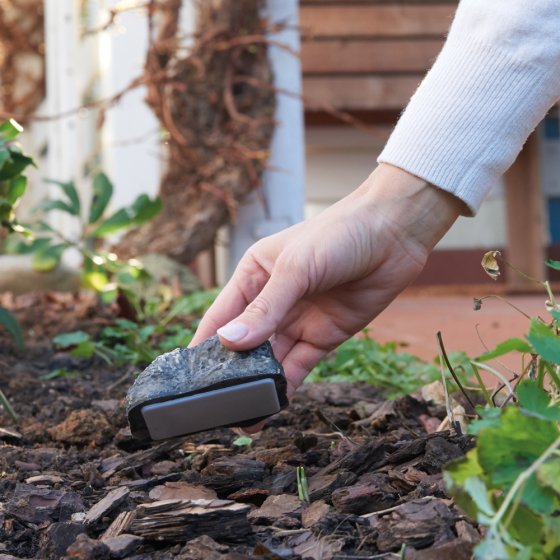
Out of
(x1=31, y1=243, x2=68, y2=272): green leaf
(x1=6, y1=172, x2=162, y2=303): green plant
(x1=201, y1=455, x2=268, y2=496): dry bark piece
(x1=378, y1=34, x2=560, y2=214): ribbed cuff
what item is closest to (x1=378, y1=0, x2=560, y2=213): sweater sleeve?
(x1=378, y1=34, x2=560, y2=214): ribbed cuff

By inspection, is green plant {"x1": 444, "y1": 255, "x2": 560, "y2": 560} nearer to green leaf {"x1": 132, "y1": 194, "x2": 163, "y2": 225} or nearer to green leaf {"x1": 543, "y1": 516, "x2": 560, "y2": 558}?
green leaf {"x1": 543, "y1": 516, "x2": 560, "y2": 558}

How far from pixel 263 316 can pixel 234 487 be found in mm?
220

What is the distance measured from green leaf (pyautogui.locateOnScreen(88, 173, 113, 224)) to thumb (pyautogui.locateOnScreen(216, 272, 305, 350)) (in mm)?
1680

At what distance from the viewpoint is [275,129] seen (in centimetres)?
407

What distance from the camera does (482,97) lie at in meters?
1.37

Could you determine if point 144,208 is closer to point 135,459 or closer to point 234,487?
point 135,459

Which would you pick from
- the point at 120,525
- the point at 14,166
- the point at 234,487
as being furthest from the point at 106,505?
the point at 14,166

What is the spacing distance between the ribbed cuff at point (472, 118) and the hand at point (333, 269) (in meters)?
0.04

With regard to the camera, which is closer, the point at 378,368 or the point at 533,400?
the point at 533,400

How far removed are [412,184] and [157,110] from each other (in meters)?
2.63

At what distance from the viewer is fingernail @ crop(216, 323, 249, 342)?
121 cm

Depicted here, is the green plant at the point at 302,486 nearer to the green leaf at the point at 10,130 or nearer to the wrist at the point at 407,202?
the wrist at the point at 407,202

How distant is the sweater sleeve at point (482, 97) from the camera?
1338 millimetres

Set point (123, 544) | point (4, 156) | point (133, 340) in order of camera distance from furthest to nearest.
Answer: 1. point (133, 340)
2. point (4, 156)
3. point (123, 544)
